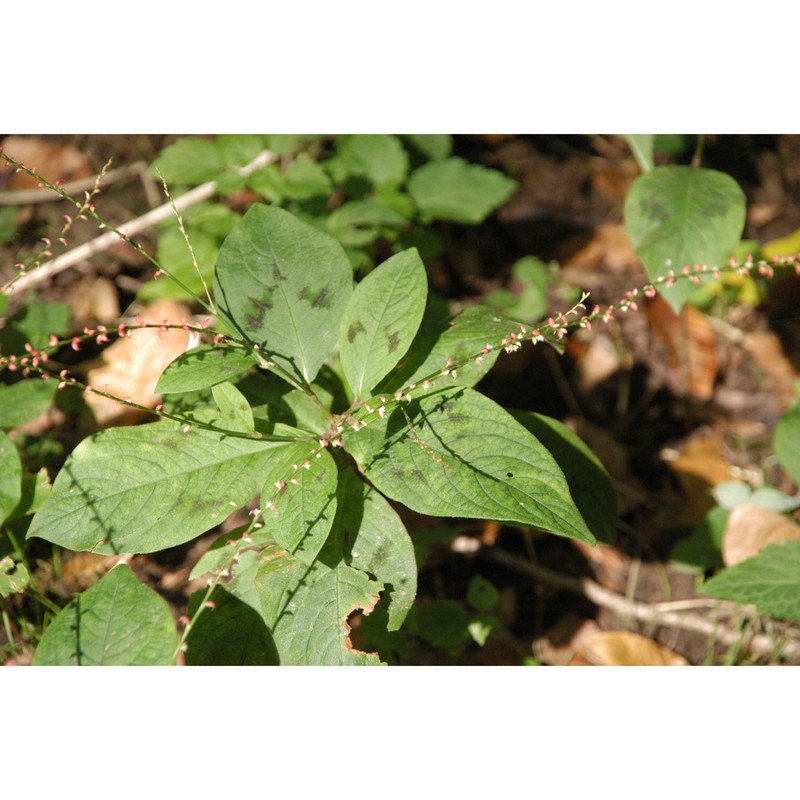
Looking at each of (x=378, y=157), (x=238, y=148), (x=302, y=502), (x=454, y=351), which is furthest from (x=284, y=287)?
(x=378, y=157)

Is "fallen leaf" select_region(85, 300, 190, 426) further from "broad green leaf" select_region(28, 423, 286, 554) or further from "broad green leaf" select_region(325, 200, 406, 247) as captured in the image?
"broad green leaf" select_region(28, 423, 286, 554)

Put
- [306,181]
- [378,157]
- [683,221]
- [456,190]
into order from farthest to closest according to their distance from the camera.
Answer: [456,190] < [378,157] < [306,181] < [683,221]

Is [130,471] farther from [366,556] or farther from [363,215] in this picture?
[363,215]

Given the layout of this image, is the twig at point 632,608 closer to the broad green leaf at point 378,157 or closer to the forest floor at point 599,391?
the forest floor at point 599,391

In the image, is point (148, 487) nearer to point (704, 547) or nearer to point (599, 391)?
point (704, 547)

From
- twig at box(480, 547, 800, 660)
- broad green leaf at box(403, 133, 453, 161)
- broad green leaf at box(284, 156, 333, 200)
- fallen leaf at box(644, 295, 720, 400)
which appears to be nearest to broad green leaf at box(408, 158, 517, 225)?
broad green leaf at box(403, 133, 453, 161)

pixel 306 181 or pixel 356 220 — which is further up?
pixel 306 181

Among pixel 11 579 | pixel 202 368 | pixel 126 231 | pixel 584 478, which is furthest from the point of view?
pixel 126 231
